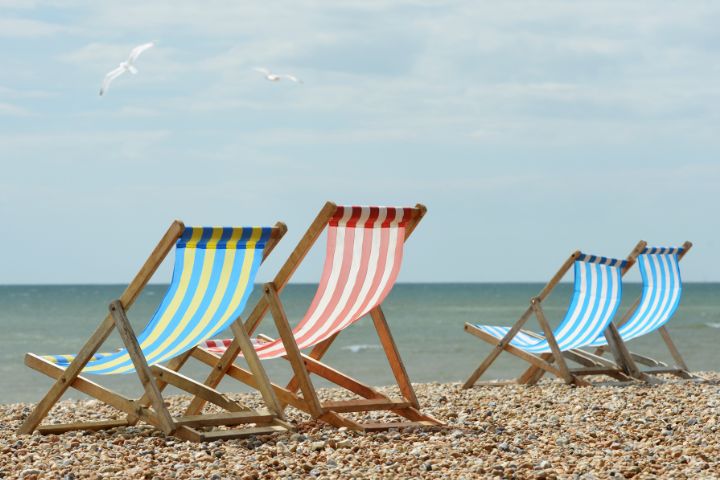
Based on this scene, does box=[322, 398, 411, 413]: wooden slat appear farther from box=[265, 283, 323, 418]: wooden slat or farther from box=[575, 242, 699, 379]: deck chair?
box=[575, 242, 699, 379]: deck chair

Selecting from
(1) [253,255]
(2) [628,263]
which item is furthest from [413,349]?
(1) [253,255]

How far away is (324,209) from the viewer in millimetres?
→ 4477

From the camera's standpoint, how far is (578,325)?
7.25 metres

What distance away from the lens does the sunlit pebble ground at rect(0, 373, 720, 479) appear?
12.4ft

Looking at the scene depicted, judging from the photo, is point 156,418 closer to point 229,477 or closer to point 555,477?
point 229,477

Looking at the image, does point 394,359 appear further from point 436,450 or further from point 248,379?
point 436,450

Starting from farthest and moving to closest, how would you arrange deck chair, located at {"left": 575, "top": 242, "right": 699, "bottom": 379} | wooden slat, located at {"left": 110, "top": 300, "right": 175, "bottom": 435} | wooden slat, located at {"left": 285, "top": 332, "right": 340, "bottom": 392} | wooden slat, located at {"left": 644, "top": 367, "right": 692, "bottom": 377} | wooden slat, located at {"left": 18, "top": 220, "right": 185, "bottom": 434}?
deck chair, located at {"left": 575, "top": 242, "right": 699, "bottom": 379} → wooden slat, located at {"left": 644, "top": 367, "right": 692, "bottom": 377} → wooden slat, located at {"left": 285, "top": 332, "right": 340, "bottom": 392} → wooden slat, located at {"left": 110, "top": 300, "right": 175, "bottom": 435} → wooden slat, located at {"left": 18, "top": 220, "right": 185, "bottom": 434}

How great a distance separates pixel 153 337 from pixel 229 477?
100 cm

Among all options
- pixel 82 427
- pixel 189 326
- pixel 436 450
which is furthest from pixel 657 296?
pixel 82 427

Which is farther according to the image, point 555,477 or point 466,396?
point 466,396

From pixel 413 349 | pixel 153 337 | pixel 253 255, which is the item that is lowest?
pixel 413 349

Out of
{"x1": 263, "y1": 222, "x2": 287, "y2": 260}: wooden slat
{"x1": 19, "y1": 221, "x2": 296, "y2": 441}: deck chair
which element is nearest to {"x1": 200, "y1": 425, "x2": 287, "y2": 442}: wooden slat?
{"x1": 19, "y1": 221, "x2": 296, "y2": 441}: deck chair

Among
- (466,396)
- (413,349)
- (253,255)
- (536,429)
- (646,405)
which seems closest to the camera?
(253,255)

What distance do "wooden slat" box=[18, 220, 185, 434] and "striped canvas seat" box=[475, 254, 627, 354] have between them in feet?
11.4
